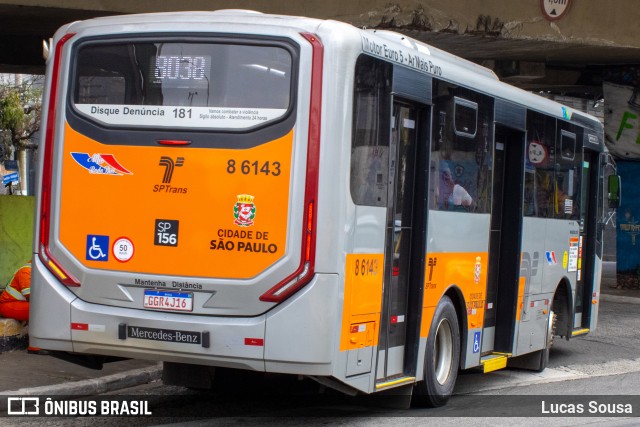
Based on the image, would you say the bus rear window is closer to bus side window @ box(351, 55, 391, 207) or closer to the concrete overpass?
bus side window @ box(351, 55, 391, 207)

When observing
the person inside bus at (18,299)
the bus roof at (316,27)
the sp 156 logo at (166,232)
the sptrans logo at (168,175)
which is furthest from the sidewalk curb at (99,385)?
the bus roof at (316,27)

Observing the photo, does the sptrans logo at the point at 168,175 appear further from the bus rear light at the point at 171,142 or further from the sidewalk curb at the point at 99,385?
the sidewalk curb at the point at 99,385

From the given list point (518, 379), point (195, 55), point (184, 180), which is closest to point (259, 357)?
point (184, 180)

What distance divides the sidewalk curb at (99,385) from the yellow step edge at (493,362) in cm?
320

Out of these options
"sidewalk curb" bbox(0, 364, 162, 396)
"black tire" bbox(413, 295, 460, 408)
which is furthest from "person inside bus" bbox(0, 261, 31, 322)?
"black tire" bbox(413, 295, 460, 408)

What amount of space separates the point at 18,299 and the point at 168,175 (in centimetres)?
441

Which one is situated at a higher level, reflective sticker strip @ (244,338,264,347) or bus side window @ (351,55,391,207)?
bus side window @ (351,55,391,207)

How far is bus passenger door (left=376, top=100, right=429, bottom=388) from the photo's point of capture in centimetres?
827

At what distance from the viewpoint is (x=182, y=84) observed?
7586 mm

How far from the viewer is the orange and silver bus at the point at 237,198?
7312 millimetres

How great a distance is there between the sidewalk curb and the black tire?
2732 millimetres

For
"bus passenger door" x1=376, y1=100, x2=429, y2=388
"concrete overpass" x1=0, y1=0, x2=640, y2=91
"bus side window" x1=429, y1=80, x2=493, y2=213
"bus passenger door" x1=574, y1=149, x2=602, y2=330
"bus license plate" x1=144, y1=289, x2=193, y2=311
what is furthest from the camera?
"concrete overpass" x1=0, y1=0, x2=640, y2=91

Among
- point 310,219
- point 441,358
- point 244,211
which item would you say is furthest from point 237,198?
point 441,358

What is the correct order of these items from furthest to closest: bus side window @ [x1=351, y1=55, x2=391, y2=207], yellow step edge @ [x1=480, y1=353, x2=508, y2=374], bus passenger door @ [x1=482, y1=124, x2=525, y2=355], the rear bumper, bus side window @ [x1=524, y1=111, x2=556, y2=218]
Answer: bus side window @ [x1=524, y1=111, x2=556, y2=218] → bus passenger door @ [x1=482, y1=124, x2=525, y2=355] → yellow step edge @ [x1=480, y1=353, x2=508, y2=374] → bus side window @ [x1=351, y1=55, x2=391, y2=207] → the rear bumper
